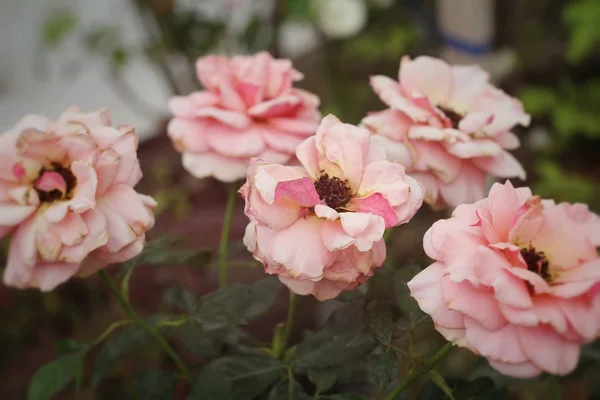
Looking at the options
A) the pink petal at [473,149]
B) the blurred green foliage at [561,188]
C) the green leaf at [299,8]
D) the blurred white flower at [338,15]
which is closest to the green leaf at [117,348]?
the pink petal at [473,149]

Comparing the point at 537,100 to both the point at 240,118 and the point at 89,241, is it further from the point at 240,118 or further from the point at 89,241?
the point at 89,241

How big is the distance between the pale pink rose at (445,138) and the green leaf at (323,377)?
0.11m

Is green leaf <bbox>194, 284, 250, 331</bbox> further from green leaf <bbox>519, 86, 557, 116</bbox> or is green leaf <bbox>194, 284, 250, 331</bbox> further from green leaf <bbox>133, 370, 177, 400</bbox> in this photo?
green leaf <bbox>519, 86, 557, 116</bbox>

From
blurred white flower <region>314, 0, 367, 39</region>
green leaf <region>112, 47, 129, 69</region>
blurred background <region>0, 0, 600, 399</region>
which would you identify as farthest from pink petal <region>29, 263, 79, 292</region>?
blurred white flower <region>314, 0, 367, 39</region>

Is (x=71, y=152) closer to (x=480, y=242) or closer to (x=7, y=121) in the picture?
(x=480, y=242)

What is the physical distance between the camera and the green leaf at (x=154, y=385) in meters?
0.37

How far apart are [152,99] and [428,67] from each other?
1.29 meters

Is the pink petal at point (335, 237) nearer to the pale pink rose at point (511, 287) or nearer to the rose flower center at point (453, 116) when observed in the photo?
the pale pink rose at point (511, 287)

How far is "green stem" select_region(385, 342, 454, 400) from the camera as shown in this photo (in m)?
0.29

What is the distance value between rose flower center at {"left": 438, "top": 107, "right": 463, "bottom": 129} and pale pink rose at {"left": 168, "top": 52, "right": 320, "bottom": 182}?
0.09 meters

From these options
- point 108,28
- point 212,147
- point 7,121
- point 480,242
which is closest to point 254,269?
point 212,147

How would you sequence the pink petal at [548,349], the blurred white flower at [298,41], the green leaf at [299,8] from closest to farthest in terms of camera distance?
the pink petal at [548,349]
the green leaf at [299,8]
the blurred white flower at [298,41]

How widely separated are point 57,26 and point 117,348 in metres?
0.93

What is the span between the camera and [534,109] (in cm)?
141
